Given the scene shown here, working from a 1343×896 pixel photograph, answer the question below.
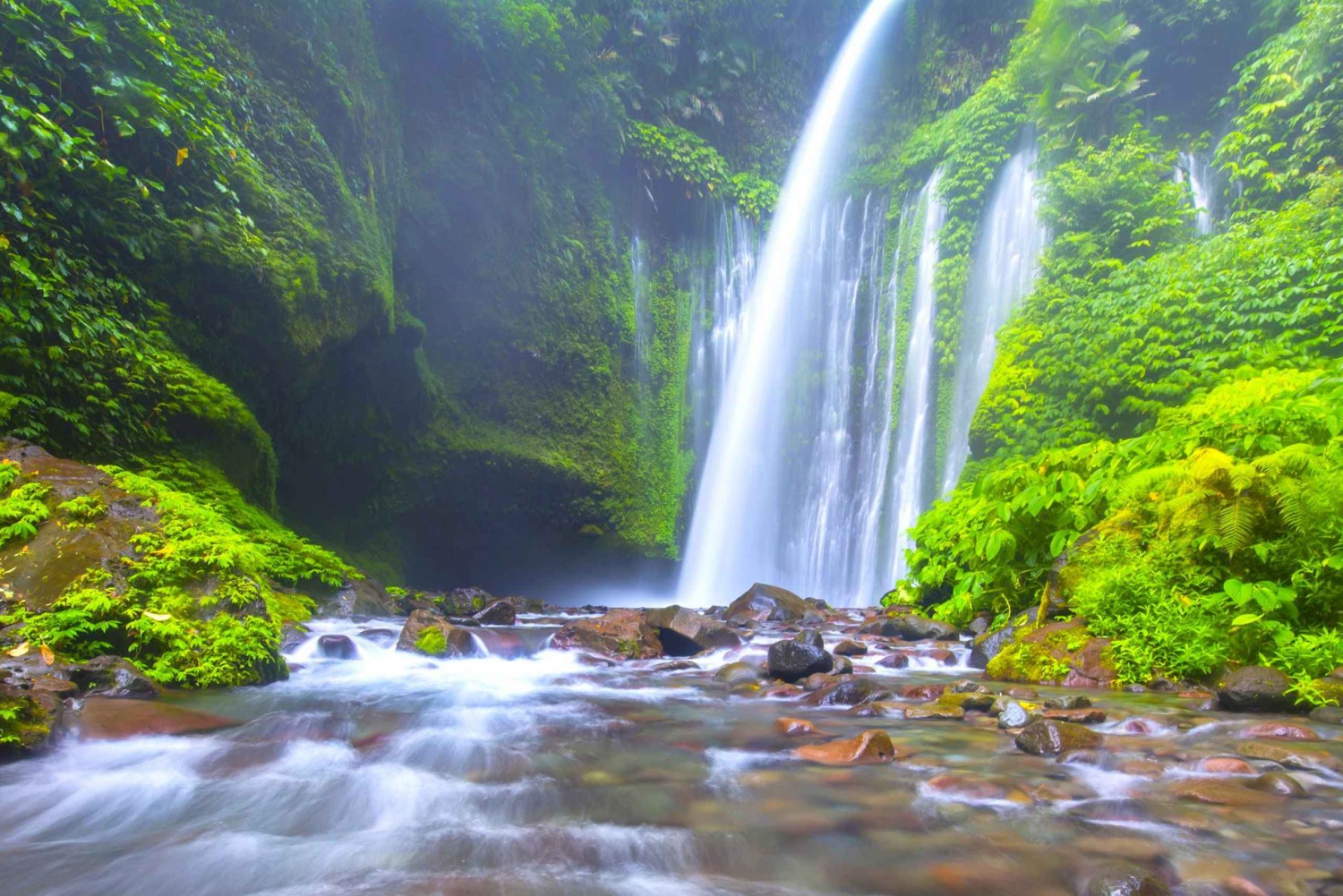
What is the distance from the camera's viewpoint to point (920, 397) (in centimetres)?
1486

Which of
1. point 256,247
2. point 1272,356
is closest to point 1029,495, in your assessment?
point 1272,356

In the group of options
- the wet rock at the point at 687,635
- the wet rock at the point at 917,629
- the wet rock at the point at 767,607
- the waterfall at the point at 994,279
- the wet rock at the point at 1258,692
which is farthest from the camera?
the waterfall at the point at 994,279

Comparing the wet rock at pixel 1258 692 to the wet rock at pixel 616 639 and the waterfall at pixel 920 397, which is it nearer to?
the wet rock at pixel 616 639

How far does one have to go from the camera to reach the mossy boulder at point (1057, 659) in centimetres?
450

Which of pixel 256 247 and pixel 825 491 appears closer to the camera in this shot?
pixel 256 247

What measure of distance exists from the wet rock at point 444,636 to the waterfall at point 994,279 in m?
9.84

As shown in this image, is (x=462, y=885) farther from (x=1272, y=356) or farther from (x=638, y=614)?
(x=1272, y=356)

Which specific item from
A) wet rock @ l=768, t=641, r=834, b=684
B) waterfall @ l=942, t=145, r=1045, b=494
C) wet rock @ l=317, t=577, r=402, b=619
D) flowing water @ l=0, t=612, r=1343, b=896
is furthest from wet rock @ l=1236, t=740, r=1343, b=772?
waterfall @ l=942, t=145, r=1045, b=494

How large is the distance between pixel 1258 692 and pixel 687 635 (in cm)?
452

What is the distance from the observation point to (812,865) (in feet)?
7.01

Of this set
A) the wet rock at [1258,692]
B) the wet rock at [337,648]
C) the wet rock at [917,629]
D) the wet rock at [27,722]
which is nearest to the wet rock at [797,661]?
the wet rock at [917,629]

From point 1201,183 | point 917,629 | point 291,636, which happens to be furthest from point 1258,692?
point 1201,183

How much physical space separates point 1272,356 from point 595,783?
28.6ft

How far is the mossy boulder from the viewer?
4.50 metres
